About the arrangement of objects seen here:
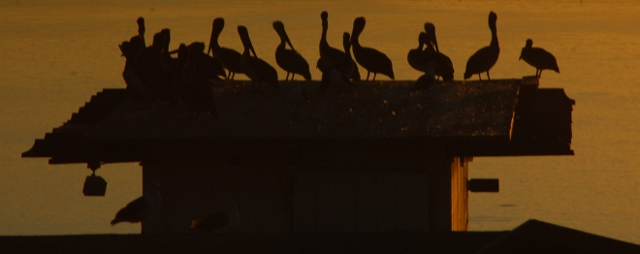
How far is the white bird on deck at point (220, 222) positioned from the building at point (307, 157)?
0.46 metres

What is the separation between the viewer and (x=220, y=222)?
20.3 metres

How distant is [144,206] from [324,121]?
6.97 feet

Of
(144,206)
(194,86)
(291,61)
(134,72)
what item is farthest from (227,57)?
(144,206)

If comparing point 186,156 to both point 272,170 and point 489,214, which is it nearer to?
point 272,170

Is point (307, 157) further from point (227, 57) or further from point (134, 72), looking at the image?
point (227, 57)

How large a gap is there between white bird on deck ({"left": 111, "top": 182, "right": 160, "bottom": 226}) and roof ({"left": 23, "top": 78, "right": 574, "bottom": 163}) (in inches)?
20.8

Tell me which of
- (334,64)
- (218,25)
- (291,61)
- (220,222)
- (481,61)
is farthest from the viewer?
(218,25)

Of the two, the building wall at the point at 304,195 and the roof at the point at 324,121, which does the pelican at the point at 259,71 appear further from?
the building wall at the point at 304,195

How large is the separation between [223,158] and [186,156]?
16.9 inches

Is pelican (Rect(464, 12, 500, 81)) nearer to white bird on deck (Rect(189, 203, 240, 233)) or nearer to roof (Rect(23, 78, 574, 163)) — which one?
roof (Rect(23, 78, 574, 163))

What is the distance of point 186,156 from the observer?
72.0 ft

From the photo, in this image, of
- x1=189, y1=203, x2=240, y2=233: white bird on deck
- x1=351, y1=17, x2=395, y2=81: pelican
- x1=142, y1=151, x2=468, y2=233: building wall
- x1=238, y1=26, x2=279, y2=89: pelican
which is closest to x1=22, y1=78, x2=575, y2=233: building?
x1=142, y1=151, x2=468, y2=233: building wall

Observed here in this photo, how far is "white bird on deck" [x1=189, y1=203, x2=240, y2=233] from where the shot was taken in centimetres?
2017

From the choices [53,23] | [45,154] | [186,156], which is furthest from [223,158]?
[53,23]
